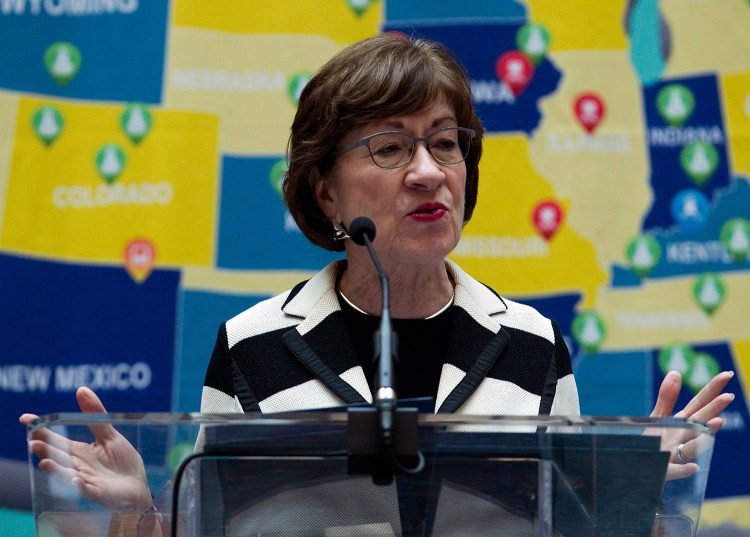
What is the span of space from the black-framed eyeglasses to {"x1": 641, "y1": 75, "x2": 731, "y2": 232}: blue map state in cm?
132

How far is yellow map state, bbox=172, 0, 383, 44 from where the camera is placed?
10.5 feet

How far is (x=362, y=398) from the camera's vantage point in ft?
6.53

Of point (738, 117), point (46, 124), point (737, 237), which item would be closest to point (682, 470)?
point (737, 237)

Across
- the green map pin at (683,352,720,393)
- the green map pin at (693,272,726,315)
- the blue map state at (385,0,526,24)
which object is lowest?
the green map pin at (683,352,720,393)

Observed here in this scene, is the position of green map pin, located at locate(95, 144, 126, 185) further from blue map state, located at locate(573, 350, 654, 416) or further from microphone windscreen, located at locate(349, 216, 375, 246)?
microphone windscreen, located at locate(349, 216, 375, 246)

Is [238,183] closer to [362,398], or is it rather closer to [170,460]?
[362,398]

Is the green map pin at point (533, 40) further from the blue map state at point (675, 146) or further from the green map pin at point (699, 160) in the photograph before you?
the green map pin at point (699, 160)

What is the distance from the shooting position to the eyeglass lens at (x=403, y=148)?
6.75 ft

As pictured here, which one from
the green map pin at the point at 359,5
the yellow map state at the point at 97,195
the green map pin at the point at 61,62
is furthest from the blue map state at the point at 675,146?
the green map pin at the point at 61,62

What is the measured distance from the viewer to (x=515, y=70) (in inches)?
128

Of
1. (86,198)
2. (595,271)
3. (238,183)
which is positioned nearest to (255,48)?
(238,183)

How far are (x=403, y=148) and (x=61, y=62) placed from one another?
61.0 inches

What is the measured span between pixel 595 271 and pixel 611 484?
1896mm

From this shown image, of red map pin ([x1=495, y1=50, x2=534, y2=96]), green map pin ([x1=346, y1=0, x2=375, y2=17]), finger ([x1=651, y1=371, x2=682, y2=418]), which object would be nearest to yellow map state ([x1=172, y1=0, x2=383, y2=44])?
green map pin ([x1=346, y1=0, x2=375, y2=17])
